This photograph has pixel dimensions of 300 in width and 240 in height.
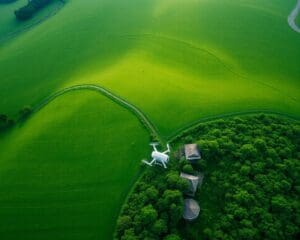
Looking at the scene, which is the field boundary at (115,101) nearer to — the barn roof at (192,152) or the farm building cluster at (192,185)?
the barn roof at (192,152)

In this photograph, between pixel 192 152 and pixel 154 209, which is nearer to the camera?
pixel 154 209

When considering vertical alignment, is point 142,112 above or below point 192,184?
above

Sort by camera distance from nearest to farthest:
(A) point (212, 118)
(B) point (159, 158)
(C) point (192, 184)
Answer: (C) point (192, 184)
(B) point (159, 158)
(A) point (212, 118)

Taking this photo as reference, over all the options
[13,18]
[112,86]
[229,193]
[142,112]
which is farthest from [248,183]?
[13,18]

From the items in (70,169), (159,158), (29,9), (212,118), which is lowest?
(70,169)

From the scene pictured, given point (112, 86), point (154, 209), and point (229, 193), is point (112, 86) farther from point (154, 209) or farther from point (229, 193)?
point (229, 193)

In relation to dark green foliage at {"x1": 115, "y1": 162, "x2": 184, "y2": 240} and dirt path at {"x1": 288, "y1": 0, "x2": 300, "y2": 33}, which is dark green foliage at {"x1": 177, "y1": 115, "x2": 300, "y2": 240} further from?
dirt path at {"x1": 288, "y1": 0, "x2": 300, "y2": 33}

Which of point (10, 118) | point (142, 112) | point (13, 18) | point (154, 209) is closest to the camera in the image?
point (154, 209)

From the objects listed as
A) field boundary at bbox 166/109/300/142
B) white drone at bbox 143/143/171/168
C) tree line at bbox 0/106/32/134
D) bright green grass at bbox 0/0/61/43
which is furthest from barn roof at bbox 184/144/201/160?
bright green grass at bbox 0/0/61/43
